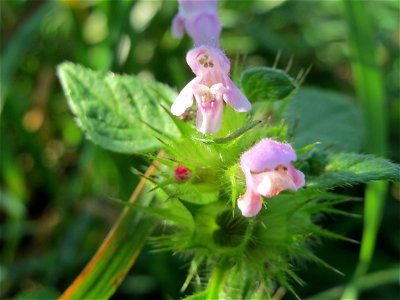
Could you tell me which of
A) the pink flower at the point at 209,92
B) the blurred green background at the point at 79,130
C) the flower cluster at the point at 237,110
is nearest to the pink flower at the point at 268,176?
the flower cluster at the point at 237,110

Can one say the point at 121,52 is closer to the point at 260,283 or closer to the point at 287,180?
the point at 260,283

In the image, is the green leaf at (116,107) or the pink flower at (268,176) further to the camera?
the green leaf at (116,107)

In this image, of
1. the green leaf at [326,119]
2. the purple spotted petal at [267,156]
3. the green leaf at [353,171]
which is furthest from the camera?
the green leaf at [326,119]

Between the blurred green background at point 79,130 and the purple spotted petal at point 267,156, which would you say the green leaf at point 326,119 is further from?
the purple spotted petal at point 267,156

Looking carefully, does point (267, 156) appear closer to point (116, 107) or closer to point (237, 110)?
point (237, 110)

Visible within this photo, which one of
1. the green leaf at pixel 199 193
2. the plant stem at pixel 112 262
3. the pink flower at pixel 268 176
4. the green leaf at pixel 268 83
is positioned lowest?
the plant stem at pixel 112 262

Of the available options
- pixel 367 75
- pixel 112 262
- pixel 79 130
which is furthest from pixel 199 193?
pixel 79 130
